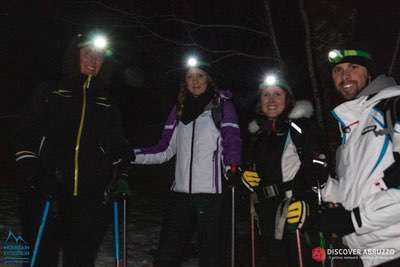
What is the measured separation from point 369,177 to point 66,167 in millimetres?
2481

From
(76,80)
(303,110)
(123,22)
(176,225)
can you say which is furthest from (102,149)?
(123,22)

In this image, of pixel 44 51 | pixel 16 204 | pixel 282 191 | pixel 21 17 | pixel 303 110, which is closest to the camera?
pixel 282 191

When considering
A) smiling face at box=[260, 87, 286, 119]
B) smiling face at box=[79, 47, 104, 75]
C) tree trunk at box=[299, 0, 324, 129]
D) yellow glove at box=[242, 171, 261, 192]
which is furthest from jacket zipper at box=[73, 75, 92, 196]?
tree trunk at box=[299, 0, 324, 129]

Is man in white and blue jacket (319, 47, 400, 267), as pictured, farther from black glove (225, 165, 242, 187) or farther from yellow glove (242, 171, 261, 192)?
black glove (225, 165, 242, 187)

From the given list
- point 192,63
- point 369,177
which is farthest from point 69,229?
point 369,177

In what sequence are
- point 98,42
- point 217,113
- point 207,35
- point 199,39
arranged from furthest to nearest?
point 207,35 < point 199,39 < point 217,113 < point 98,42

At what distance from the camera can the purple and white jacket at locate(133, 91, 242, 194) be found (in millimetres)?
4133

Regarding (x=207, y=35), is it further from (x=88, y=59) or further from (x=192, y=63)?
(x=88, y=59)

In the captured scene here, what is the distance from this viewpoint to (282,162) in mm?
3775

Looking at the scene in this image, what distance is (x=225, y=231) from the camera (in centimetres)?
425

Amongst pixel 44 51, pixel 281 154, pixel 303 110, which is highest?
pixel 44 51

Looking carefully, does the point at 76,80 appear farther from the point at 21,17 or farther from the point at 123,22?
the point at 21,17

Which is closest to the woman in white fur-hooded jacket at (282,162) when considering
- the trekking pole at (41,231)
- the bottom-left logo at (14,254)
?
the trekking pole at (41,231)

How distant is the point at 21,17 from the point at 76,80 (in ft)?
45.6
